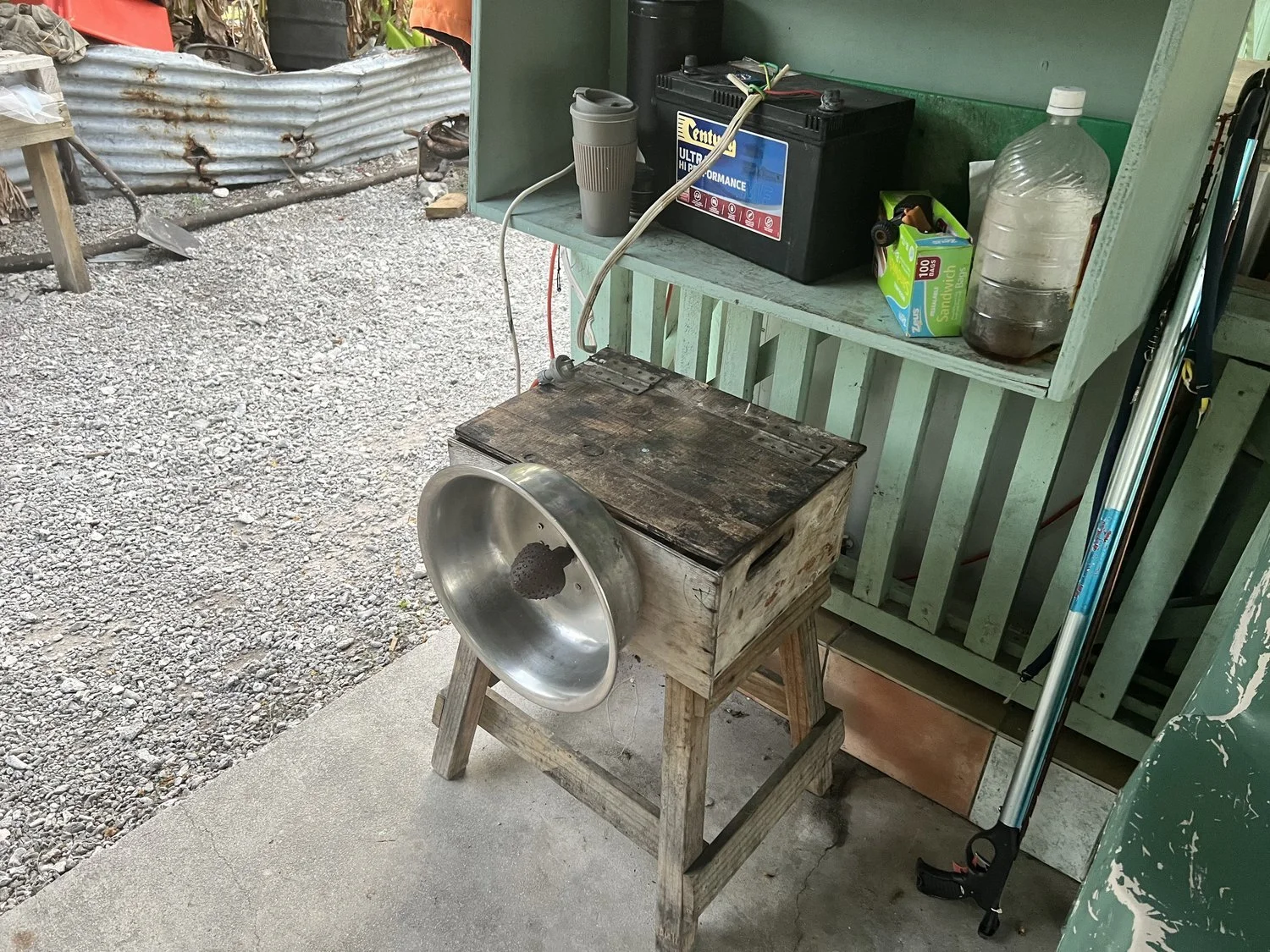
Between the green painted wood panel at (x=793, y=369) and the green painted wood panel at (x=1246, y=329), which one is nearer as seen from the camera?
the green painted wood panel at (x=1246, y=329)

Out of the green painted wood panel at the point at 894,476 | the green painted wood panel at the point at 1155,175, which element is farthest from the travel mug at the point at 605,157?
the green painted wood panel at the point at 1155,175

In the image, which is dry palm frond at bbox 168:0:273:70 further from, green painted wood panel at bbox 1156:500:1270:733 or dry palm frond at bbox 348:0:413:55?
green painted wood panel at bbox 1156:500:1270:733

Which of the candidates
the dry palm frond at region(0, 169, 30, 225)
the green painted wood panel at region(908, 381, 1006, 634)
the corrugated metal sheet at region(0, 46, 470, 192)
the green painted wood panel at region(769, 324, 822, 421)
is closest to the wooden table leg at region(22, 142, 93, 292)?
the dry palm frond at region(0, 169, 30, 225)

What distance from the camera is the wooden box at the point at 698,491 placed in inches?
46.3

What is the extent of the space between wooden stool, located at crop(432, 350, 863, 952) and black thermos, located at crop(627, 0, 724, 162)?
0.41m

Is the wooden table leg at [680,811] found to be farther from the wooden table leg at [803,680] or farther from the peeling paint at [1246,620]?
the peeling paint at [1246,620]

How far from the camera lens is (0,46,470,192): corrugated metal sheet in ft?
14.0

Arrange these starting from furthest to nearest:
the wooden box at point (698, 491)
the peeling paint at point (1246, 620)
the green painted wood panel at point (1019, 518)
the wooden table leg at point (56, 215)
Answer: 1. the wooden table leg at point (56, 215)
2. the green painted wood panel at point (1019, 518)
3. the wooden box at point (698, 491)
4. the peeling paint at point (1246, 620)

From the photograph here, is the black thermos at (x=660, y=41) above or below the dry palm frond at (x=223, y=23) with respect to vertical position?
above

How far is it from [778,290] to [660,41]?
1.50ft

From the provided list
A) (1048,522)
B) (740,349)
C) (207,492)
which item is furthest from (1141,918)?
(207,492)

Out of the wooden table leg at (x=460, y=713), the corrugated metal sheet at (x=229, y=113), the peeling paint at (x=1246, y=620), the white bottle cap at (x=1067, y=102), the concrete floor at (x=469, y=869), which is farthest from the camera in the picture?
the corrugated metal sheet at (x=229, y=113)

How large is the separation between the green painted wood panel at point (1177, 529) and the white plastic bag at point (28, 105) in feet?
11.8

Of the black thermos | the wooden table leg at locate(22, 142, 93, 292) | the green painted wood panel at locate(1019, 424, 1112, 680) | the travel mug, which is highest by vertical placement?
the black thermos
